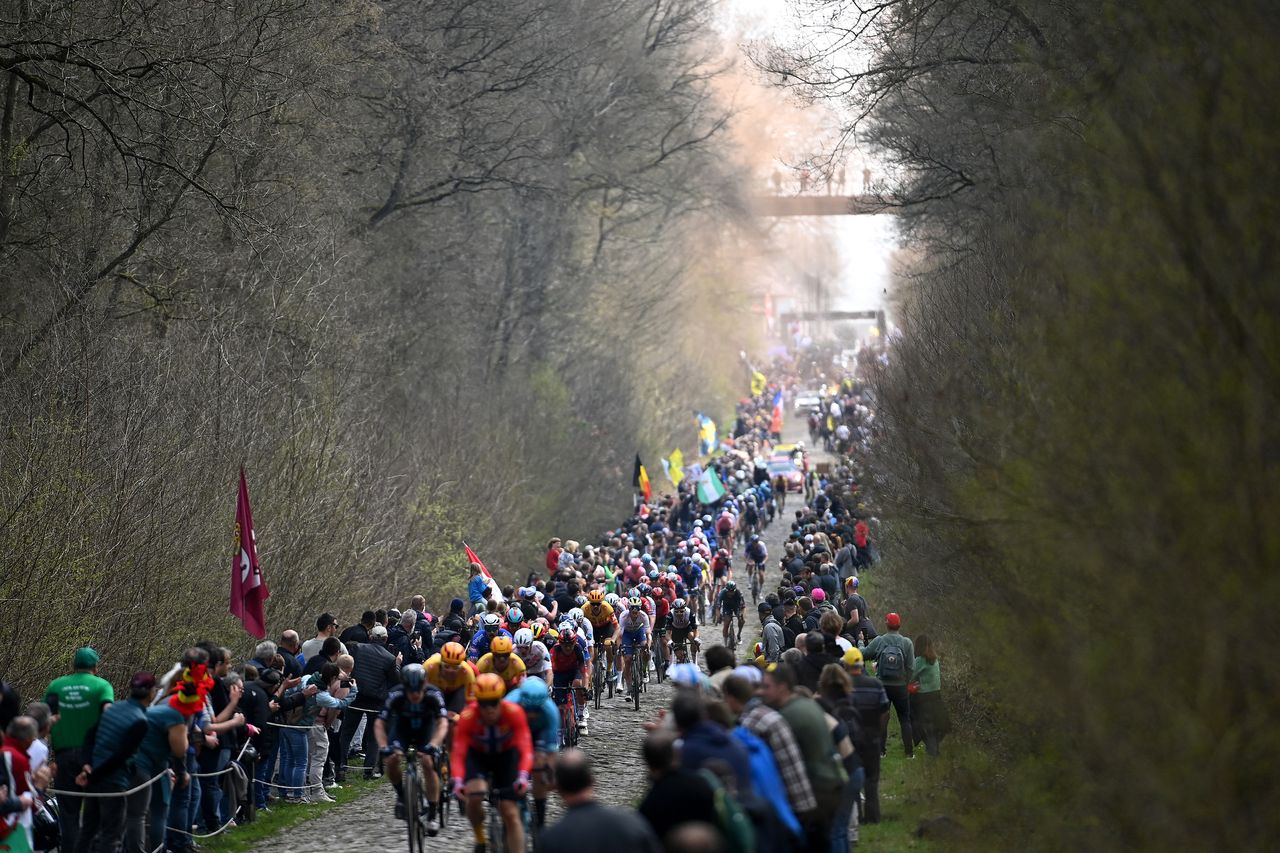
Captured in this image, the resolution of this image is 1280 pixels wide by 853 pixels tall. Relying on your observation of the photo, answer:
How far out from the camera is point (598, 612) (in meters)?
23.9

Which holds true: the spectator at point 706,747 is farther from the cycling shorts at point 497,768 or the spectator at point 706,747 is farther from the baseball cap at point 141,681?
the baseball cap at point 141,681

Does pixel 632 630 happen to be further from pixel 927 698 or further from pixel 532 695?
pixel 532 695

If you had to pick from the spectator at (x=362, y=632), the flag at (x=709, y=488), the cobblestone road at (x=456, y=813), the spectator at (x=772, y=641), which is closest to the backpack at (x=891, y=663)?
the cobblestone road at (x=456, y=813)

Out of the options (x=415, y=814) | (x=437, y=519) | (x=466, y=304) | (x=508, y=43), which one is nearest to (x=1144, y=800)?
(x=415, y=814)

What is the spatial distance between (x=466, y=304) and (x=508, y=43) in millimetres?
8316

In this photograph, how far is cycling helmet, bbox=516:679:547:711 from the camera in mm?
13438

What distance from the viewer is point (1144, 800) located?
10578 millimetres

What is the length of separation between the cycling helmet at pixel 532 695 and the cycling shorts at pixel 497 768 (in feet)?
2.42

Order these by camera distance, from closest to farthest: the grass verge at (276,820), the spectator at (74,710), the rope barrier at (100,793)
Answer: the rope barrier at (100,793), the spectator at (74,710), the grass verge at (276,820)

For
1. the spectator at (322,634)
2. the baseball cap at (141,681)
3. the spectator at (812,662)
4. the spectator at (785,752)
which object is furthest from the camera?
the spectator at (322,634)

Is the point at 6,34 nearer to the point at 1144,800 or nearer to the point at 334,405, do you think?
the point at 334,405

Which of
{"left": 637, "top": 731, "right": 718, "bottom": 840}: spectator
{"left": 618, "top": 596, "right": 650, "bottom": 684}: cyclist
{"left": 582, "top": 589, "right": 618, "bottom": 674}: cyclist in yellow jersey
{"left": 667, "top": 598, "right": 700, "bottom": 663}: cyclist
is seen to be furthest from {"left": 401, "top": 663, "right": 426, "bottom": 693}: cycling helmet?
{"left": 667, "top": 598, "right": 700, "bottom": 663}: cyclist

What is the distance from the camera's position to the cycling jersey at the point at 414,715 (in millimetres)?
14039

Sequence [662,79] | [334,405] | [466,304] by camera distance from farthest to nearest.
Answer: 1. [662,79]
2. [466,304]
3. [334,405]
